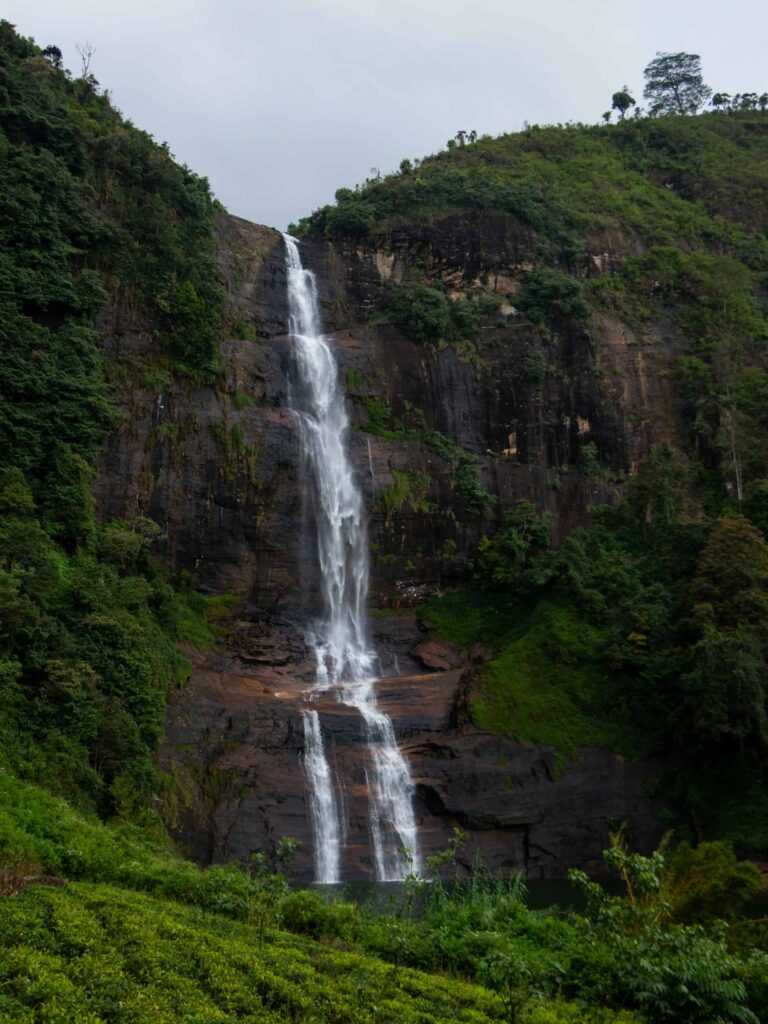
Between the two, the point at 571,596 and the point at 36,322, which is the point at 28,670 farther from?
the point at 571,596

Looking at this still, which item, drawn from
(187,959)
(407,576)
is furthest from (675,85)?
(187,959)

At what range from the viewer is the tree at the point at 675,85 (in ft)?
233

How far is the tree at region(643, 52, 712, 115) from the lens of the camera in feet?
233

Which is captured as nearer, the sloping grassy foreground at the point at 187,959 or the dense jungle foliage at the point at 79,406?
the sloping grassy foreground at the point at 187,959

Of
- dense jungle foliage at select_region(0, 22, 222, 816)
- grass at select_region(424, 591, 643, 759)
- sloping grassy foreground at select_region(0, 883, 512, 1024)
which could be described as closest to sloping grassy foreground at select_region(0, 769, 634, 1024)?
sloping grassy foreground at select_region(0, 883, 512, 1024)

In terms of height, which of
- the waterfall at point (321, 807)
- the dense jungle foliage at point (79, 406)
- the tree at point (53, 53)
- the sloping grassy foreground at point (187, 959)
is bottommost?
the waterfall at point (321, 807)

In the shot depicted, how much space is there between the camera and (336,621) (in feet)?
106

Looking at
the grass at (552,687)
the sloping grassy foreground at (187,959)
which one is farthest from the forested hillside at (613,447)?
the sloping grassy foreground at (187,959)

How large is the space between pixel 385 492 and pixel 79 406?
12.4m

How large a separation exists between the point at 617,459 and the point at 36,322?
79.8ft

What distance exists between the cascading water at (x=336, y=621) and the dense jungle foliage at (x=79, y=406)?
4680 millimetres

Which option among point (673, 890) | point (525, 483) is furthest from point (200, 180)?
point (673, 890)

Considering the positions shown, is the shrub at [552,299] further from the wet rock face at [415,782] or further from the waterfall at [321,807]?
the waterfall at [321,807]

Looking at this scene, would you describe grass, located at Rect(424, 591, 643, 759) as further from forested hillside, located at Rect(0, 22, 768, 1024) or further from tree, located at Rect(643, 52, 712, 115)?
tree, located at Rect(643, 52, 712, 115)
